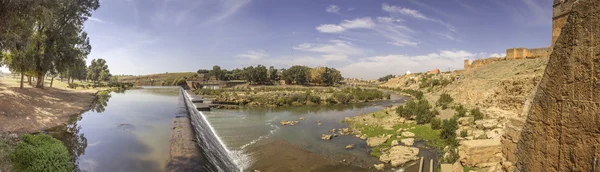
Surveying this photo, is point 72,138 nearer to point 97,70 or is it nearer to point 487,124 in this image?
point 487,124

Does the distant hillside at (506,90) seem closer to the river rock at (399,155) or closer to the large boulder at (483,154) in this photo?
the river rock at (399,155)

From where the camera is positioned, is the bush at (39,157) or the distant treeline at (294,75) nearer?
the bush at (39,157)

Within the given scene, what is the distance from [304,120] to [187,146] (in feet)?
50.5

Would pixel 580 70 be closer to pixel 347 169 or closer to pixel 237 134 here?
pixel 347 169

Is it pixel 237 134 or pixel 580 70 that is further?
pixel 237 134

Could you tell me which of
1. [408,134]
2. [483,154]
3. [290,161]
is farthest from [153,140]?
[483,154]

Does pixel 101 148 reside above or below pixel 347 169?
above

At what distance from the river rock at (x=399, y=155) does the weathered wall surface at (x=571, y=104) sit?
9043mm

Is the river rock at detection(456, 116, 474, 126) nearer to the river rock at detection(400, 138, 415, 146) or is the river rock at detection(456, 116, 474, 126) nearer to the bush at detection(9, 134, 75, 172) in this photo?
the river rock at detection(400, 138, 415, 146)

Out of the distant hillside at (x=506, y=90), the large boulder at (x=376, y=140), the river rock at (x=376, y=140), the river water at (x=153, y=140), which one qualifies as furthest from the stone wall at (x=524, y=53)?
the river rock at (x=376, y=140)

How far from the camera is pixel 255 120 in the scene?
85.3 ft

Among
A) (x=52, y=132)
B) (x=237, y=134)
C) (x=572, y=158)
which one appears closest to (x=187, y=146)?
(x=237, y=134)

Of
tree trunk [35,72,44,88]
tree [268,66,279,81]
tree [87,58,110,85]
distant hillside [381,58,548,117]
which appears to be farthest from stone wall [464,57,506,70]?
tree [87,58,110,85]

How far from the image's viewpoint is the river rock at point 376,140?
1543 cm
